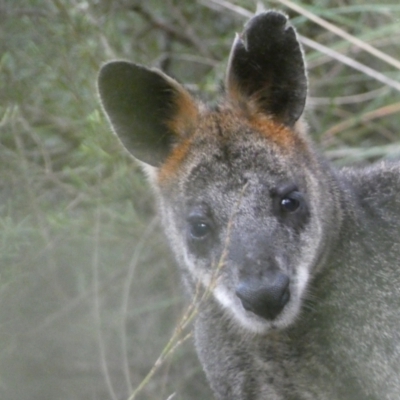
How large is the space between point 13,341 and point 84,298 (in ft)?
2.79

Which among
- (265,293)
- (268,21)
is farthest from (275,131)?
(265,293)

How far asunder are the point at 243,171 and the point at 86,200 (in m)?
2.54

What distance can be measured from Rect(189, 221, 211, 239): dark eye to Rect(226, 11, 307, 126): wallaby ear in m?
0.66

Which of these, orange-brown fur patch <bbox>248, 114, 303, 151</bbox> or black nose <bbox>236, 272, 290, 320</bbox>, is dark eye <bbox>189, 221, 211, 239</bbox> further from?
orange-brown fur patch <bbox>248, 114, 303, 151</bbox>

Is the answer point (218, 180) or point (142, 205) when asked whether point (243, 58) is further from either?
point (142, 205)

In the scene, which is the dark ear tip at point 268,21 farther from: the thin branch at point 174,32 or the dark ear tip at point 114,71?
the thin branch at point 174,32

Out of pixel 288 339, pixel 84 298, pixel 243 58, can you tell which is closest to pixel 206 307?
pixel 288 339

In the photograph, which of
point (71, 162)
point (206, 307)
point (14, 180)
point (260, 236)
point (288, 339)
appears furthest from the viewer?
point (71, 162)

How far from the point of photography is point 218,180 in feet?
12.1

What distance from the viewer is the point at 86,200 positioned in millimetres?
5984

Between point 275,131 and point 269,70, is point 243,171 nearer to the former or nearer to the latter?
point 275,131

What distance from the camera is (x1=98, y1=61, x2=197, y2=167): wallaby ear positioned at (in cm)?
389

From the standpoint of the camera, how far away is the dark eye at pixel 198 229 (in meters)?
3.75

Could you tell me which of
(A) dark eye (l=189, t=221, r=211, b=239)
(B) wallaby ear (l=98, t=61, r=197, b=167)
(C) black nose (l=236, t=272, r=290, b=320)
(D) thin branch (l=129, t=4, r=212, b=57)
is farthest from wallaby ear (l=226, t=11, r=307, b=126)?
(D) thin branch (l=129, t=4, r=212, b=57)
